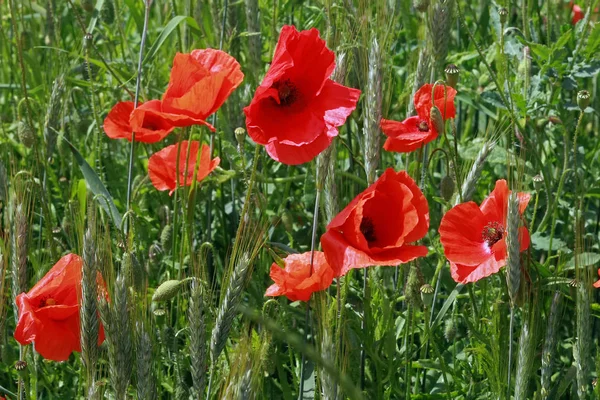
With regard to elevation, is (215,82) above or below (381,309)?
above

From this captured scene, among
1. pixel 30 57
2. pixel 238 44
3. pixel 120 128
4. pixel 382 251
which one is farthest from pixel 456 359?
pixel 30 57

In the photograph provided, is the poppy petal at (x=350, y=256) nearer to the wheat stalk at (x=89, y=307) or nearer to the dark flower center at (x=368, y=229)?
the dark flower center at (x=368, y=229)

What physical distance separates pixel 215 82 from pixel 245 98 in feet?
2.27

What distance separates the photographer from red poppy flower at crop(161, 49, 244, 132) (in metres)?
1.99

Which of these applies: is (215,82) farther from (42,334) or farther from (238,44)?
(238,44)

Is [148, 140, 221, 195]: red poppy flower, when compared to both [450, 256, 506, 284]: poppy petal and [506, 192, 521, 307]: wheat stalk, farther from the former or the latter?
[506, 192, 521, 307]: wheat stalk

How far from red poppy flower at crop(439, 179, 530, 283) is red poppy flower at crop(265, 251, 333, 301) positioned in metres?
0.27

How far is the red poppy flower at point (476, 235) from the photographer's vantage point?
197 centimetres

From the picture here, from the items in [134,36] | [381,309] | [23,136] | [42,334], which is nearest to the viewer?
[42,334]

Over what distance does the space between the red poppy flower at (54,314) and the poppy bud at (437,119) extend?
752 millimetres

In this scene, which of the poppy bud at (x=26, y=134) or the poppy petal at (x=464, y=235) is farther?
the poppy bud at (x=26, y=134)

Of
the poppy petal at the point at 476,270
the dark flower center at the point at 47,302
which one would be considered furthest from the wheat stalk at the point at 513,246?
the dark flower center at the point at 47,302

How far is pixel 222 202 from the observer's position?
8.92 ft

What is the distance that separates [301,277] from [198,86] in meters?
0.43
